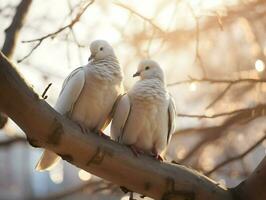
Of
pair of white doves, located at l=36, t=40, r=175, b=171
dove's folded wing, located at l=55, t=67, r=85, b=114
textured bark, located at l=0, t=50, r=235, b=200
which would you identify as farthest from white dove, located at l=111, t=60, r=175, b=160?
textured bark, located at l=0, t=50, r=235, b=200

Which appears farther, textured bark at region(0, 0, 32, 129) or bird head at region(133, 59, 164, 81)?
bird head at region(133, 59, 164, 81)

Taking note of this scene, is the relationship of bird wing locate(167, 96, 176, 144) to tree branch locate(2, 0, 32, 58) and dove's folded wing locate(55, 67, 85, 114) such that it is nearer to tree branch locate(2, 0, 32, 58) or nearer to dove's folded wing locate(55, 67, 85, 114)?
dove's folded wing locate(55, 67, 85, 114)

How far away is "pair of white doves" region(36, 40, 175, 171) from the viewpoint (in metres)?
1.68

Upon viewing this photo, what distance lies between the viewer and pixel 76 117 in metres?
1.69

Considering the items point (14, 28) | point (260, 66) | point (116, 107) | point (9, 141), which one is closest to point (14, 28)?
point (14, 28)

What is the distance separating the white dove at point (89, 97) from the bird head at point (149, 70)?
134mm

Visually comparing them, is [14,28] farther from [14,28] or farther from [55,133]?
[55,133]

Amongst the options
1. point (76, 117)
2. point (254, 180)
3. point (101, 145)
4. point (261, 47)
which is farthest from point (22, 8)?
point (261, 47)

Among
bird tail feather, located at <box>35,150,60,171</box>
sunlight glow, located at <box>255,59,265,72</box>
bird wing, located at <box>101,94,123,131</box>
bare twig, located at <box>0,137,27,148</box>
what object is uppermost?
sunlight glow, located at <box>255,59,265,72</box>

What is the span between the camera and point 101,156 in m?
1.30

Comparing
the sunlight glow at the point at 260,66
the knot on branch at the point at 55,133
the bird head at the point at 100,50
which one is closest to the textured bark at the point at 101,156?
the knot on branch at the point at 55,133

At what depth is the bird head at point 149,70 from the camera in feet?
6.03

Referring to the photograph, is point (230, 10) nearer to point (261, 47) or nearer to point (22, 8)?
point (261, 47)

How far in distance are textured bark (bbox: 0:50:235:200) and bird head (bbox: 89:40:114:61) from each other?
0.52 metres
